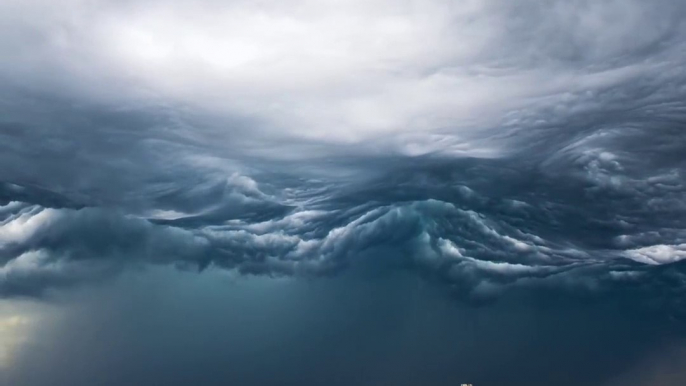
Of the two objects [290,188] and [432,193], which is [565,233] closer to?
[432,193]

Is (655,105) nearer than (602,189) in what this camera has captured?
Yes

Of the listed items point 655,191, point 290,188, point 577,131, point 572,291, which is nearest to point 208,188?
point 290,188

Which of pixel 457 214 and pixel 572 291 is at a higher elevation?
pixel 457 214

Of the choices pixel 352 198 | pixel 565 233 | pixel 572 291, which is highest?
pixel 352 198

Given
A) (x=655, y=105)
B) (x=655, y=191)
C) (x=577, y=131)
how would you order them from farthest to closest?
(x=655, y=191) < (x=577, y=131) < (x=655, y=105)

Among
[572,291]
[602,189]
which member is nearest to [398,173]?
[602,189]

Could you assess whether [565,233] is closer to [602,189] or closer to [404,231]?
[602,189]

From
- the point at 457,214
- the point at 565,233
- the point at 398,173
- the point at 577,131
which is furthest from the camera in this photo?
the point at 457,214

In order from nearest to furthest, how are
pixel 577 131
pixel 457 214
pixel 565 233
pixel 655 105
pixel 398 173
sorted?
pixel 655 105, pixel 577 131, pixel 398 173, pixel 565 233, pixel 457 214

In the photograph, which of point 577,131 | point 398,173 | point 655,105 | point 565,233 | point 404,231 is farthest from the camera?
point 404,231
